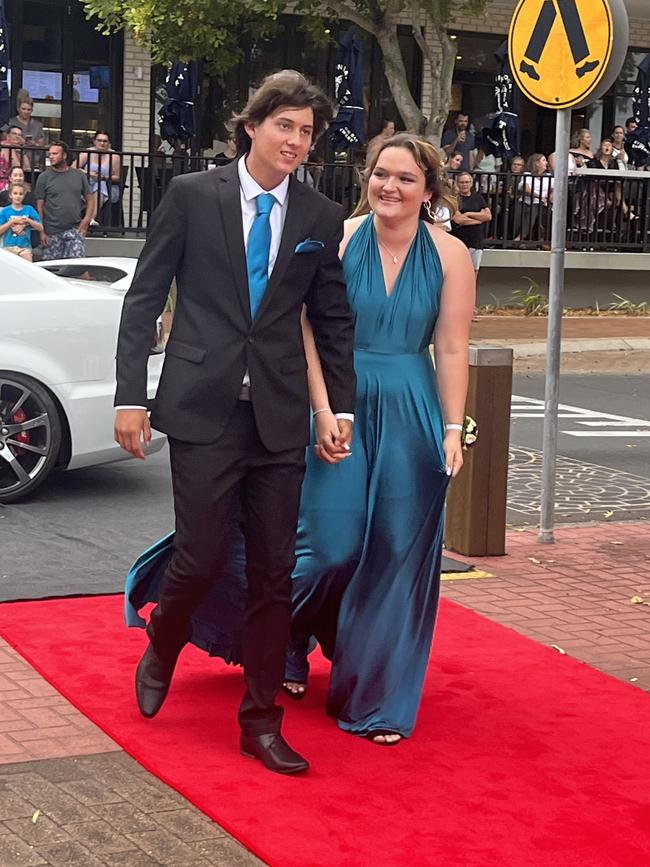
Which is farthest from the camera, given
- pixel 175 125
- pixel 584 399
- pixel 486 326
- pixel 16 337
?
pixel 175 125

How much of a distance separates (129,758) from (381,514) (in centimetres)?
108

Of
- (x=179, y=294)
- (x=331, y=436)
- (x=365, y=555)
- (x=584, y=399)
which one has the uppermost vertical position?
(x=179, y=294)

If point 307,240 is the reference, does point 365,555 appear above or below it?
below

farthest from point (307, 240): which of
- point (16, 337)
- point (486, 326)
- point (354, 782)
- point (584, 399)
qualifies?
point (486, 326)

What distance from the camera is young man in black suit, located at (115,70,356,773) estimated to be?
459cm

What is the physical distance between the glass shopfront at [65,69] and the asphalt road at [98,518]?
13635mm

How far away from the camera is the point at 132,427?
4648mm

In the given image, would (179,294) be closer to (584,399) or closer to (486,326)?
(584,399)

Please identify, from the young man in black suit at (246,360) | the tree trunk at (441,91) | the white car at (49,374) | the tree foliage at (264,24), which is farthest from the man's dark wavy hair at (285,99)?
the tree trunk at (441,91)

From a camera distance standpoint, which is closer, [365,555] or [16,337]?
[365,555]

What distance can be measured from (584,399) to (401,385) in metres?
10.2

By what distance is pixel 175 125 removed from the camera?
21.4m

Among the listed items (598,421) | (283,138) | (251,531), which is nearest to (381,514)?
(251,531)

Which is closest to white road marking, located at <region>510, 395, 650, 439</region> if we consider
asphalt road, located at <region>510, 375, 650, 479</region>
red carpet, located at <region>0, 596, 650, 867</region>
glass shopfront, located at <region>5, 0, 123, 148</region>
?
asphalt road, located at <region>510, 375, 650, 479</region>
